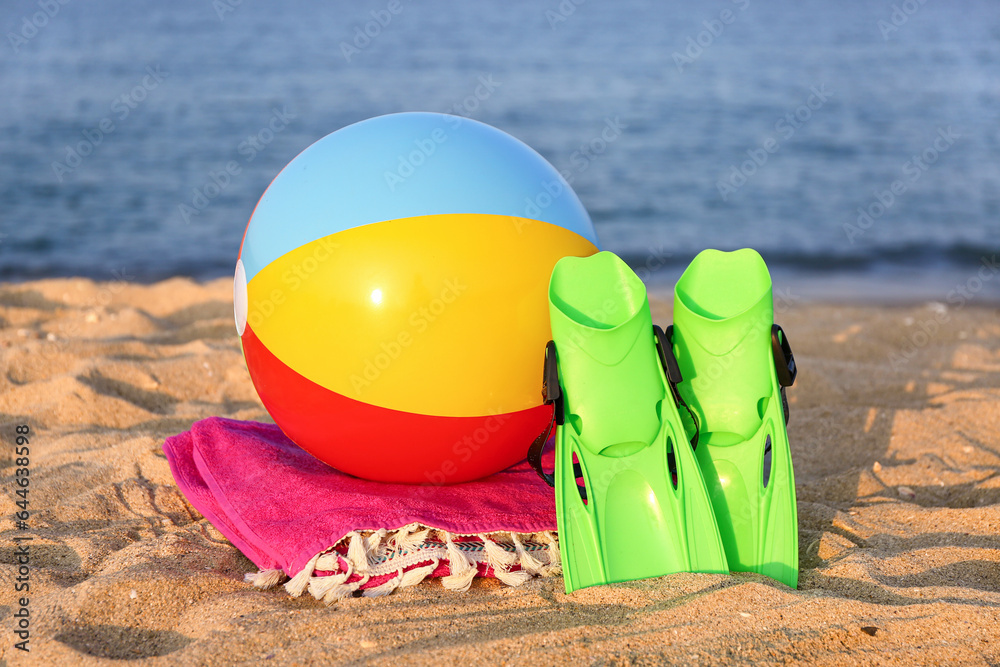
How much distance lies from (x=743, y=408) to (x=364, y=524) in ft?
4.38

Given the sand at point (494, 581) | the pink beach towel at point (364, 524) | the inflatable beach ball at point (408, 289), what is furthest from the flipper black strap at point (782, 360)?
the pink beach towel at point (364, 524)

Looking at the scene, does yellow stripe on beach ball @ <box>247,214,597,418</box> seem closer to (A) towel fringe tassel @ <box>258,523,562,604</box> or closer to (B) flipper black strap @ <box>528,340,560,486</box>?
(B) flipper black strap @ <box>528,340,560,486</box>

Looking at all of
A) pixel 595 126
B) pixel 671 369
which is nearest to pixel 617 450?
pixel 671 369

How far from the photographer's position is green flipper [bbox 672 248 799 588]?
2641 millimetres

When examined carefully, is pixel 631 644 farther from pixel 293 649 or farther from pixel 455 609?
pixel 293 649

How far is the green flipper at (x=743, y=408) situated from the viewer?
2641 mm

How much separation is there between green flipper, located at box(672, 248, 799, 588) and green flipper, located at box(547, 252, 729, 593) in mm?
145

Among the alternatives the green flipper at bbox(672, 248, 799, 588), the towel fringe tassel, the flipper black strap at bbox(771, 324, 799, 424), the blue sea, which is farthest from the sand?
the blue sea

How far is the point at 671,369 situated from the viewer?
2.60 metres

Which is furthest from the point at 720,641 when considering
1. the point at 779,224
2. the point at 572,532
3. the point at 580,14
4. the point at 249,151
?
the point at 580,14

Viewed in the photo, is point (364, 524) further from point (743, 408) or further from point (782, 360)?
point (782, 360)

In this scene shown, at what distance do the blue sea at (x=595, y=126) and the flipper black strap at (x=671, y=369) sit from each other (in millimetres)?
5643

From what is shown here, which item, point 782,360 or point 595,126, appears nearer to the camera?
point 782,360

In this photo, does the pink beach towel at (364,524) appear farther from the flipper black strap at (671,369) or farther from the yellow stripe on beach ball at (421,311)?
the flipper black strap at (671,369)
